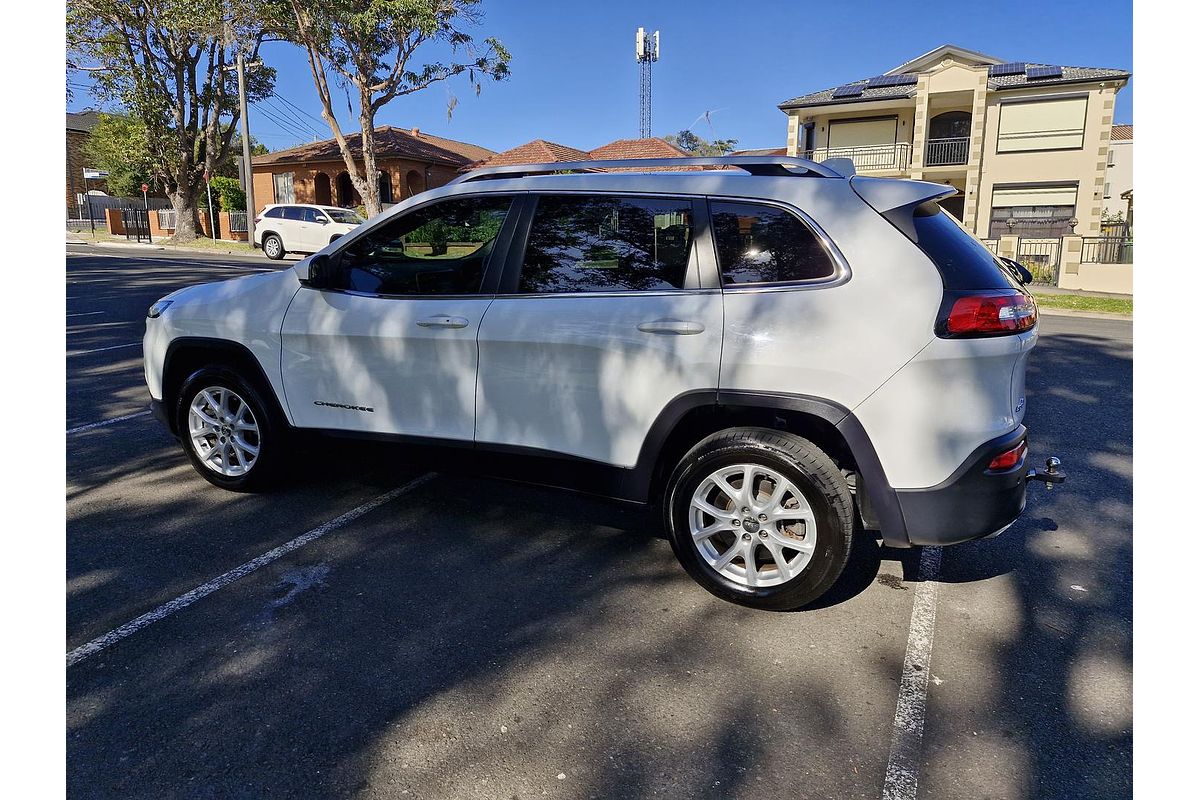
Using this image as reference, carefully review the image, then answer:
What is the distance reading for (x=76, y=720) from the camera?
8.83ft

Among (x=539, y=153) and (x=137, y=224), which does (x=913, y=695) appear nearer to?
(x=539, y=153)

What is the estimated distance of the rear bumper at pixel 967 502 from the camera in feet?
10.3

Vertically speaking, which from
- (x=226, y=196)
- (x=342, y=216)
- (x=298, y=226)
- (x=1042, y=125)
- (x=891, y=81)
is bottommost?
(x=298, y=226)

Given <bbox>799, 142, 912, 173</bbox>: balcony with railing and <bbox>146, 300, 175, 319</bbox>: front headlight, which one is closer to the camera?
<bbox>146, 300, 175, 319</bbox>: front headlight

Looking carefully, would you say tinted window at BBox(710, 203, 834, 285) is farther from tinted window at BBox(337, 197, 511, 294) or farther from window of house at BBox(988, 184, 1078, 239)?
window of house at BBox(988, 184, 1078, 239)

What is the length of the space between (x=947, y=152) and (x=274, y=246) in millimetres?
25985

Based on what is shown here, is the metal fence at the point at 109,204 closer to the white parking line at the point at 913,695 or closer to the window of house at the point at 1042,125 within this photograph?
the window of house at the point at 1042,125

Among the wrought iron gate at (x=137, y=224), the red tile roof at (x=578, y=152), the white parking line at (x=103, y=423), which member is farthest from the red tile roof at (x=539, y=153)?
the white parking line at (x=103, y=423)

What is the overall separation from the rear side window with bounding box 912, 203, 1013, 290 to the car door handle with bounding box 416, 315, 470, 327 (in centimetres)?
213

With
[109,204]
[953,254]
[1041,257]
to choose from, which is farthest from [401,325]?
[109,204]

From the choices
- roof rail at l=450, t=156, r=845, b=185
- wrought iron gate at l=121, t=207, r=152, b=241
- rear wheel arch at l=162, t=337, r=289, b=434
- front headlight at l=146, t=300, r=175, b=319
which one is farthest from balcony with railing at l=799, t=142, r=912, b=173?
wrought iron gate at l=121, t=207, r=152, b=241

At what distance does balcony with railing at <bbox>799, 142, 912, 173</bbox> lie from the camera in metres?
32.1

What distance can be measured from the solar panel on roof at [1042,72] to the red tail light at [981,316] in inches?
1250

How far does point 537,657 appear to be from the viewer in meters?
3.12
